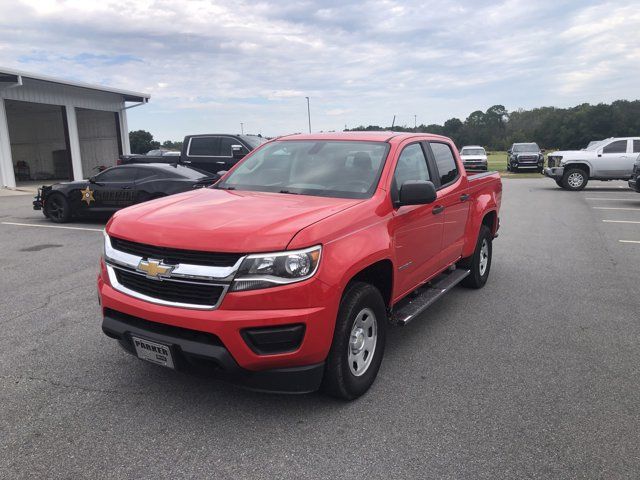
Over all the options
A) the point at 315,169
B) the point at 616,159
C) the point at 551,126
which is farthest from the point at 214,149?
the point at 551,126

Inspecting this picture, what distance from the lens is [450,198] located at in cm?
489

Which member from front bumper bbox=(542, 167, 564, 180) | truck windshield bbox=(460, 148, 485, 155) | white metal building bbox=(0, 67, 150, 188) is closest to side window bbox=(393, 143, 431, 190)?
front bumper bbox=(542, 167, 564, 180)

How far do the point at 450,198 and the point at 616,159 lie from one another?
664 inches

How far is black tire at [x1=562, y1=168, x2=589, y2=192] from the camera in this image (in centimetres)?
1902

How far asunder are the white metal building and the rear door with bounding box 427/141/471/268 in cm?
2122

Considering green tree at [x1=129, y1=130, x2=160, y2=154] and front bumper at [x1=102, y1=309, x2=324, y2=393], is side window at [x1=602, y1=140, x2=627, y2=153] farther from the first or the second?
green tree at [x1=129, y1=130, x2=160, y2=154]

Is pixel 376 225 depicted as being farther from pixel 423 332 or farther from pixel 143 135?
pixel 143 135

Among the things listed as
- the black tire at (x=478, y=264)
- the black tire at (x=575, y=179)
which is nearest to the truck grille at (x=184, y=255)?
the black tire at (x=478, y=264)

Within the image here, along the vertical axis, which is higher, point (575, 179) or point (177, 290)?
point (177, 290)

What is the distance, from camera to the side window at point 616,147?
61.0 feet

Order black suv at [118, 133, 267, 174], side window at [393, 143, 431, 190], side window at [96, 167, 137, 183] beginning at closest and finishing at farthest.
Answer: side window at [393, 143, 431, 190] < side window at [96, 167, 137, 183] < black suv at [118, 133, 267, 174]

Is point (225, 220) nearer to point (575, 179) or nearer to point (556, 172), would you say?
point (556, 172)

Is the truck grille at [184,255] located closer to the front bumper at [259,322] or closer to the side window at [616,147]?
the front bumper at [259,322]

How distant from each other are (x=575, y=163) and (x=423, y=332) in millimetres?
17235
